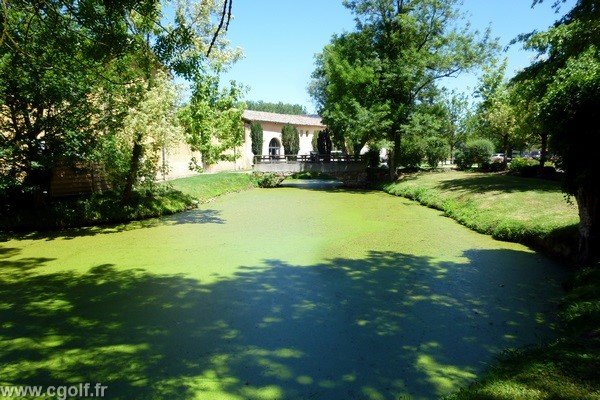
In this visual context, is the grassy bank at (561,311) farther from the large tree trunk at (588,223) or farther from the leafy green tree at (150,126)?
the leafy green tree at (150,126)

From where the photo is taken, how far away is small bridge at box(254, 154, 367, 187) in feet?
93.7

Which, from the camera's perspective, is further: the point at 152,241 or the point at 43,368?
the point at 152,241

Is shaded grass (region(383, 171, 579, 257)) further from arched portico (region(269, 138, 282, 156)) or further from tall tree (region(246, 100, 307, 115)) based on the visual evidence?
tall tree (region(246, 100, 307, 115))

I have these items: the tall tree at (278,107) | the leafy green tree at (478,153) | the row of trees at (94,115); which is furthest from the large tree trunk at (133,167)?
the tall tree at (278,107)

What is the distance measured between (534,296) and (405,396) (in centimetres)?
402

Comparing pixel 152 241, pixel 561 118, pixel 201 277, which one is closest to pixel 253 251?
pixel 201 277

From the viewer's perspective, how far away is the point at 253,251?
32.7 ft

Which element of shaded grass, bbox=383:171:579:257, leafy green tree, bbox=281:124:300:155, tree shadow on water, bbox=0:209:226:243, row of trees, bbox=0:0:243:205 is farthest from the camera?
leafy green tree, bbox=281:124:300:155

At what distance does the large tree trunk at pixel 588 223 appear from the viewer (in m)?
7.50

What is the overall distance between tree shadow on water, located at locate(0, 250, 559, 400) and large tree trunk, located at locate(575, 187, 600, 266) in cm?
163

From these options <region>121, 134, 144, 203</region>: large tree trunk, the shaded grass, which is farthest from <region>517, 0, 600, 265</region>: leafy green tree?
<region>121, 134, 144, 203</region>: large tree trunk

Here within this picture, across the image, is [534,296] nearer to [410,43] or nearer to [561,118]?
[561,118]

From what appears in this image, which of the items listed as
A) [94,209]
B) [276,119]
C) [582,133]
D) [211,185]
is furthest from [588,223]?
[276,119]

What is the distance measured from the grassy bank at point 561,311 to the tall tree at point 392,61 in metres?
9.90
